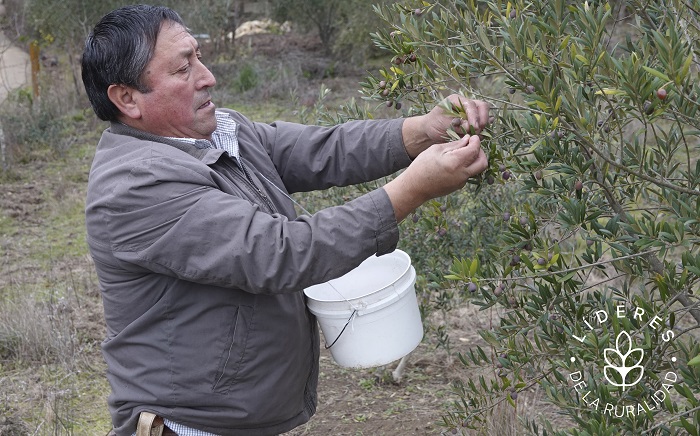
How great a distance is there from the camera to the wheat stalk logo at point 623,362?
6.67 feet

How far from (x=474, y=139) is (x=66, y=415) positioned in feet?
9.85

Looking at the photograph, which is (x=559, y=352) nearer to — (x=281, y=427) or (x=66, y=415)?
(x=281, y=427)

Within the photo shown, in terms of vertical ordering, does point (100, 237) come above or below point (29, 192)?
above

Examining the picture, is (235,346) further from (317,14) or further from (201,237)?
(317,14)

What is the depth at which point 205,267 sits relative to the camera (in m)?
2.29

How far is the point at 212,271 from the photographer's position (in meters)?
2.29

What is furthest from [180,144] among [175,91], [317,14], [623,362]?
[317,14]

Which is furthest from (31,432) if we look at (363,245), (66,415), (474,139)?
(474,139)

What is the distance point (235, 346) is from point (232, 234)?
1.35ft

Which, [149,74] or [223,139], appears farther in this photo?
[223,139]

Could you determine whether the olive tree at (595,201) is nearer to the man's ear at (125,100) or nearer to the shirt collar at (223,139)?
the shirt collar at (223,139)

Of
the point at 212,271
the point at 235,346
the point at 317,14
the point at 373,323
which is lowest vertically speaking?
the point at 317,14

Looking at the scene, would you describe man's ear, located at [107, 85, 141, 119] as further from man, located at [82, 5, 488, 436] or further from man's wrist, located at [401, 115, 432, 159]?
man's wrist, located at [401, 115, 432, 159]

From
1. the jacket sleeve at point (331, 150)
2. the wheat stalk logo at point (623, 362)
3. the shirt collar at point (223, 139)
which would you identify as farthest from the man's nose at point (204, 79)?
the wheat stalk logo at point (623, 362)
